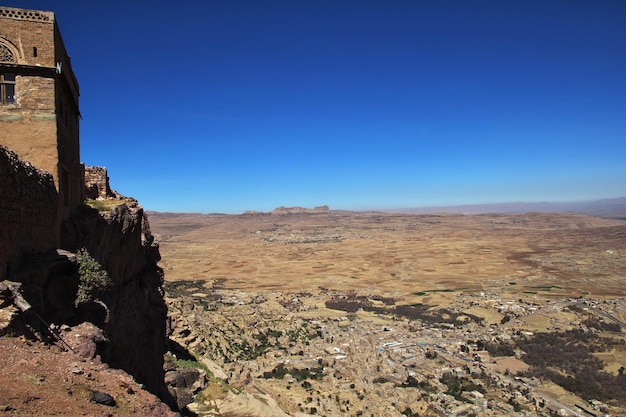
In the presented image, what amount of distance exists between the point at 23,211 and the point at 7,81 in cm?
494

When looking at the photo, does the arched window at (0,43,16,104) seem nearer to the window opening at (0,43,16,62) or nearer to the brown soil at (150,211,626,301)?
the window opening at (0,43,16,62)

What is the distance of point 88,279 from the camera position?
11539 mm

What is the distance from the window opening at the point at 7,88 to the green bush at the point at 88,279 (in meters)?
4.81

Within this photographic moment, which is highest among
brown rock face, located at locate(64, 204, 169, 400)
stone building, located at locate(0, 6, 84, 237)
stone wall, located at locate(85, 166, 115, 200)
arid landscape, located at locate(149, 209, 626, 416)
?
stone building, located at locate(0, 6, 84, 237)

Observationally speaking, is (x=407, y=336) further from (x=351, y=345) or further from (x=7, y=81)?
(x=7, y=81)

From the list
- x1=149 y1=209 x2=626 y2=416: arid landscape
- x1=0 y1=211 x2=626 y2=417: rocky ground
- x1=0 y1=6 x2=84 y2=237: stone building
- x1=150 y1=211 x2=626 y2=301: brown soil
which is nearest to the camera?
x1=0 y1=211 x2=626 y2=417: rocky ground

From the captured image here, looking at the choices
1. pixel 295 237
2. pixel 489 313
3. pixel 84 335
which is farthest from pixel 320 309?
pixel 295 237

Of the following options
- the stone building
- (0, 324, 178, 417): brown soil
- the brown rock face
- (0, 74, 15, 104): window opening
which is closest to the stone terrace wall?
the stone building

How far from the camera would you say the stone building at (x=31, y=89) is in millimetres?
11922

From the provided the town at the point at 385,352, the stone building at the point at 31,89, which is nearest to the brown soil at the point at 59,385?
the stone building at the point at 31,89

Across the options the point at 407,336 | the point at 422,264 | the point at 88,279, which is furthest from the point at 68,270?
the point at 422,264

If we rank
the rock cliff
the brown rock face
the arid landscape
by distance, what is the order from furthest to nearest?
the arid landscape, the brown rock face, the rock cliff

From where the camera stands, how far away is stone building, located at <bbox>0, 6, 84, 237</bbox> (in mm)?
11922

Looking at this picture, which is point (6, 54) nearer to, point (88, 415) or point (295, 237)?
point (88, 415)
